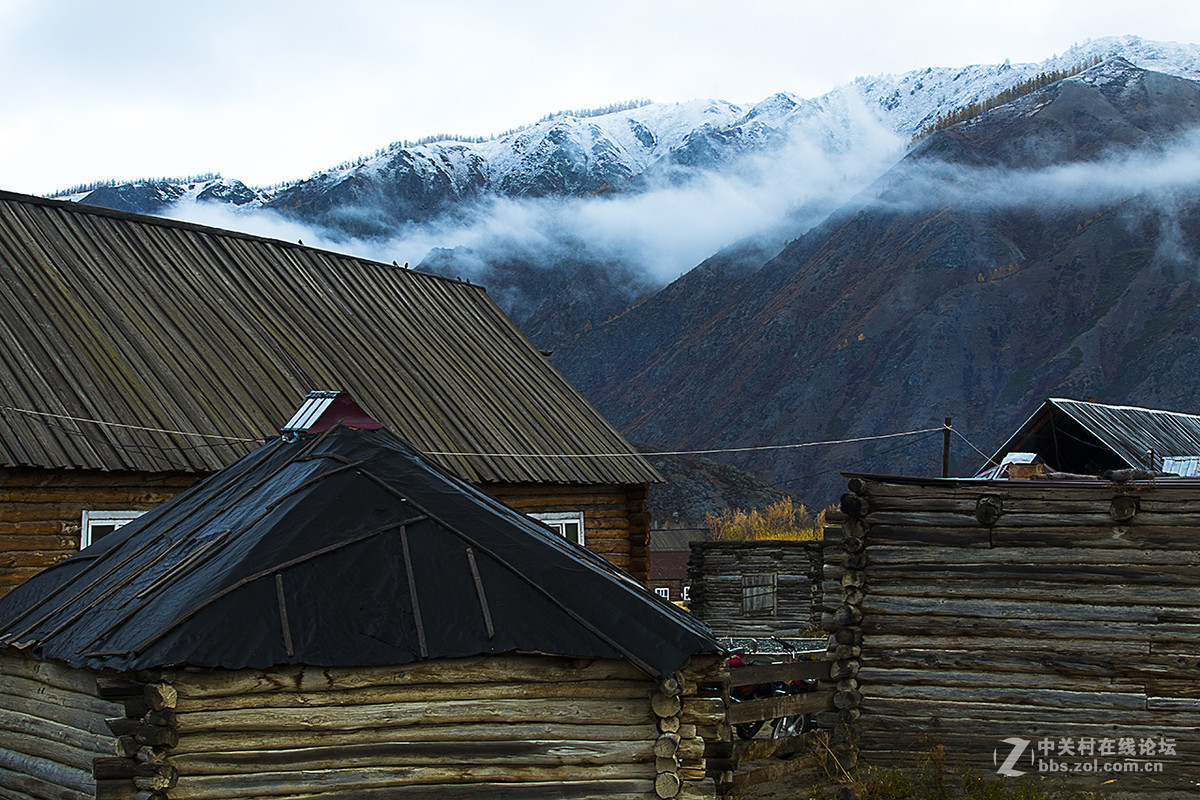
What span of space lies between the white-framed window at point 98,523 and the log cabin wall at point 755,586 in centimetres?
1718

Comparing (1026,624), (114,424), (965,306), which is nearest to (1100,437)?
(1026,624)

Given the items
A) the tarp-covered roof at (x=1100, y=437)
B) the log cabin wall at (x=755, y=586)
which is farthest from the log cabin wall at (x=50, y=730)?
the tarp-covered roof at (x=1100, y=437)

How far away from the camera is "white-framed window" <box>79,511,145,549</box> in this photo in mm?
14547

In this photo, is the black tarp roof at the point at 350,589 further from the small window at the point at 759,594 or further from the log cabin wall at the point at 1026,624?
the small window at the point at 759,594

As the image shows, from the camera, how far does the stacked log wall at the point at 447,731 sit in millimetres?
8359

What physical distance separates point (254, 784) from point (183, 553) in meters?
2.24

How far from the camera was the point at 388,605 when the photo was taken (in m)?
8.82

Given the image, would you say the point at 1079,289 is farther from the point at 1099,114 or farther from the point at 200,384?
the point at 200,384

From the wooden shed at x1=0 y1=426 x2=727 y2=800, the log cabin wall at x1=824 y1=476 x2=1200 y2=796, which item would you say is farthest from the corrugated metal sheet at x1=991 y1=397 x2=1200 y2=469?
the wooden shed at x1=0 y1=426 x2=727 y2=800

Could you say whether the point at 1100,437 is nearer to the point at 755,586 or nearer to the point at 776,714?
the point at 755,586

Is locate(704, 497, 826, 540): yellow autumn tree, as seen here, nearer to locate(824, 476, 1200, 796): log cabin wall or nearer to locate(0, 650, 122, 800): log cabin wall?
locate(824, 476, 1200, 796): log cabin wall

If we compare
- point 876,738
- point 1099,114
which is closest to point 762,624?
point 876,738

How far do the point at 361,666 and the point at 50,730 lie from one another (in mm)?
3061

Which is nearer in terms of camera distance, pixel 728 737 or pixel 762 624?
pixel 728 737
